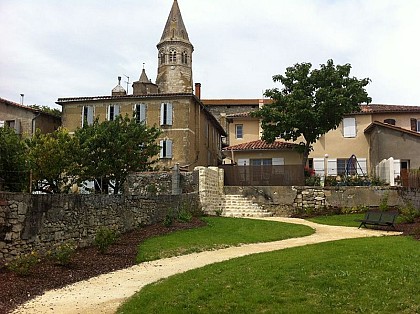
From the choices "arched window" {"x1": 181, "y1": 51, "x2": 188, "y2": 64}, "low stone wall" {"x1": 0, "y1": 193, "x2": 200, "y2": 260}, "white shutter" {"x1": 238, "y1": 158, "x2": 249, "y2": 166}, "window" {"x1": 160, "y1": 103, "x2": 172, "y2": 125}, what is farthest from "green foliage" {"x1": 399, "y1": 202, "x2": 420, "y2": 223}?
"arched window" {"x1": 181, "y1": 51, "x2": 188, "y2": 64}

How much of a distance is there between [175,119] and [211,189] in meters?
10.0

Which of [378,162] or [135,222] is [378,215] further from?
[378,162]

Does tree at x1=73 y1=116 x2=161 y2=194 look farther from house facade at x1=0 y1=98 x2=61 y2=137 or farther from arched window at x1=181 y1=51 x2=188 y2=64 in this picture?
arched window at x1=181 y1=51 x2=188 y2=64

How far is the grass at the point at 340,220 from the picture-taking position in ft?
74.6

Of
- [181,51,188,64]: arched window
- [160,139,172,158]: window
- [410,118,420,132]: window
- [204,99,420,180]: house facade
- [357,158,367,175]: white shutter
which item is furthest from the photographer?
[181,51,188,64]: arched window

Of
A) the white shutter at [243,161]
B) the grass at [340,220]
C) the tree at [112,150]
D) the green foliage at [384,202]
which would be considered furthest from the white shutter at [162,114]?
the green foliage at [384,202]

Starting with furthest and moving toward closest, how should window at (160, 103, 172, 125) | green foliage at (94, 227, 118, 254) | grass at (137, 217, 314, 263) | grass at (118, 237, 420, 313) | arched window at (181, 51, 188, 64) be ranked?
arched window at (181, 51, 188, 64) < window at (160, 103, 172, 125) < grass at (137, 217, 314, 263) < green foliage at (94, 227, 118, 254) < grass at (118, 237, 420, 313)

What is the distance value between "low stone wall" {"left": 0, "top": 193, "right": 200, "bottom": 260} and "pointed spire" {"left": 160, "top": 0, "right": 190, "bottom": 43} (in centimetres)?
4569

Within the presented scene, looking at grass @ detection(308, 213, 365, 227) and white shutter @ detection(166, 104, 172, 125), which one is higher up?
white shutter @ detection(166, 104, 172, 125)

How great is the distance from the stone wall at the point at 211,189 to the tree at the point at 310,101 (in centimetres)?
620

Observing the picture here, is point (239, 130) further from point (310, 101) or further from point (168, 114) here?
point (310, 101)

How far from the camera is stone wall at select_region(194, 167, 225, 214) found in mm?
27136

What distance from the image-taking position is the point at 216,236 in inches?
700

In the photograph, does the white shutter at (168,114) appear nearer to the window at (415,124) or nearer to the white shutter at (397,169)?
the white shutter at (397,169)
